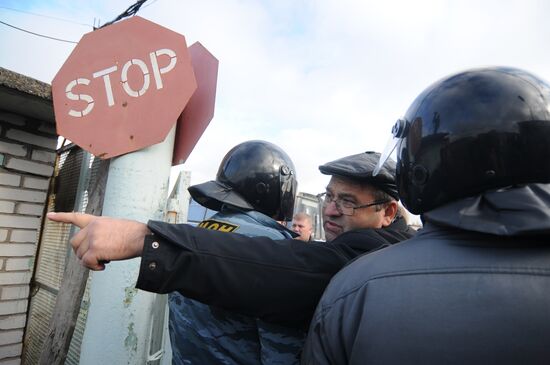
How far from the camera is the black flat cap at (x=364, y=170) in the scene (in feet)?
5.86

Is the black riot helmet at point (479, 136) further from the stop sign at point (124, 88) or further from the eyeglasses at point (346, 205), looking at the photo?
the stop sign at point (124, 88)

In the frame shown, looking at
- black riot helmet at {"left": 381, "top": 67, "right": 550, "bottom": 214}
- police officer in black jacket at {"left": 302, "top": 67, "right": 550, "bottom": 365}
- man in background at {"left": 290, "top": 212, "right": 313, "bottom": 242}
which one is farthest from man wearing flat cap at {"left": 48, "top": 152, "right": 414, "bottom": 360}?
man in background at {"left": 290, "top": 212, "right": 313, "bottom": 242}

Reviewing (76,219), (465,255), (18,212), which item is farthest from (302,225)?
(465,255)

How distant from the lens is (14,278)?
3.20 metres

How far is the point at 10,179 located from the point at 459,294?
369 centimetres

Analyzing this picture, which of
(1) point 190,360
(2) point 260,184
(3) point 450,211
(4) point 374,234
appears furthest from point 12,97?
(3) point 450,211

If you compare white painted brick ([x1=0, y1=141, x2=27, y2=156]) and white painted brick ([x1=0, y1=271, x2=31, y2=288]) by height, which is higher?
white painted brick ([x1=0, y1=141, x2=27, y2=156])

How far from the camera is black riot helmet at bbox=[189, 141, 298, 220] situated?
172cm

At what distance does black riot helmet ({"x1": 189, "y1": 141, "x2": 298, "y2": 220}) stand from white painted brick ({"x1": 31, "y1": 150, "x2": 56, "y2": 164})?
7.83ft

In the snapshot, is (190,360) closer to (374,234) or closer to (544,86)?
(374,234)

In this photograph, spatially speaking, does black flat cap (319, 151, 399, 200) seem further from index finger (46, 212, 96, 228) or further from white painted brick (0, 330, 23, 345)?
white painted brick (0, 330, 23, 345)

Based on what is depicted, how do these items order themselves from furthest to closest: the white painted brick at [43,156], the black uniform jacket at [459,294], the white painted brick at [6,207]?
the white painted brick at [43,156] < the white painted brick at [6,207] < the black uniform jacket at [459,294]

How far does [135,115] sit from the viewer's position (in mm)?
1619

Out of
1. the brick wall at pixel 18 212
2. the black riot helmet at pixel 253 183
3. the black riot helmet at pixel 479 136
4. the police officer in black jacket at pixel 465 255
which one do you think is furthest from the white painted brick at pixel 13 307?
the black riot helmet at pixel 479 136
